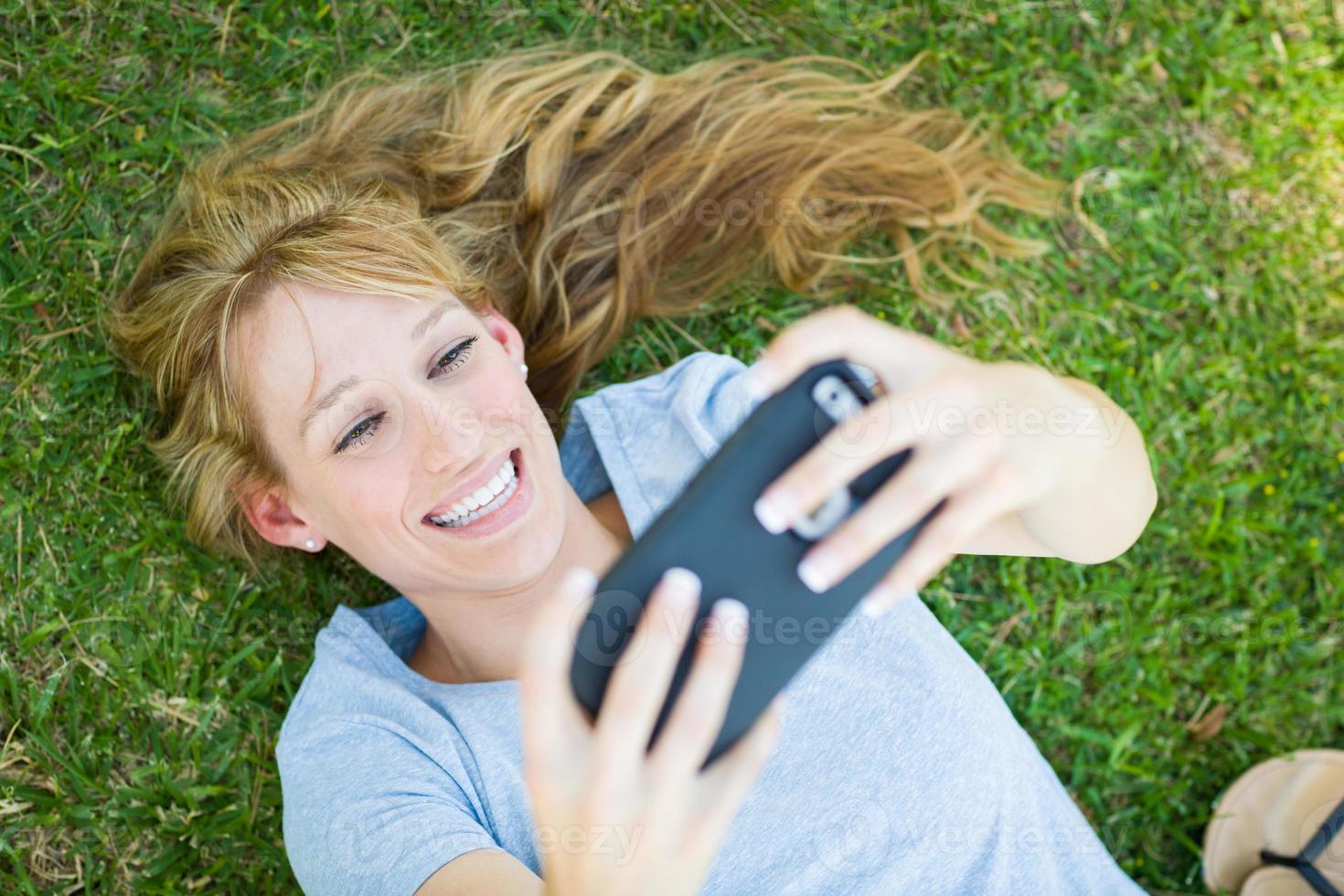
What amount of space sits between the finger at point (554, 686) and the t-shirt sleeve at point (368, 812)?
634mm

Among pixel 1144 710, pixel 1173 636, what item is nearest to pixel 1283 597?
pixel 1173 636

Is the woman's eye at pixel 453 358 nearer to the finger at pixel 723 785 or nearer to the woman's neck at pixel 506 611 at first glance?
the woman's neck at pixel 506 611

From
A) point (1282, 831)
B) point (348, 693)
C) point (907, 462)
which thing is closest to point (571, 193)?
point (348, 693)

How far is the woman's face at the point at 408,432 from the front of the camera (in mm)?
1756

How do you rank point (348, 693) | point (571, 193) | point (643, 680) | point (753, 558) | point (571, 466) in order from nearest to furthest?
point (643, 680) → point (753, 558) → point (348, 693) → point (571, 466) → point (571, 193)

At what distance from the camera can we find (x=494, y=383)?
181 cm

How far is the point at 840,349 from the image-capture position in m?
1.27

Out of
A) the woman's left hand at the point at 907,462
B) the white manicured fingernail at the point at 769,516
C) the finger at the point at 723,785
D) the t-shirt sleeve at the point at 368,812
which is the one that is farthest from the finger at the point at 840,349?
the t-shirt sleeve at the point at 368,812

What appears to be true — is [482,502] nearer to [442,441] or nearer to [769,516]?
[442,441]

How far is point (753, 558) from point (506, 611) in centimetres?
96

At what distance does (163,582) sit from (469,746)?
0.95 m

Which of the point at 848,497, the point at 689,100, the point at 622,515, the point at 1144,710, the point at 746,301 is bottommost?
the point at 1144,710

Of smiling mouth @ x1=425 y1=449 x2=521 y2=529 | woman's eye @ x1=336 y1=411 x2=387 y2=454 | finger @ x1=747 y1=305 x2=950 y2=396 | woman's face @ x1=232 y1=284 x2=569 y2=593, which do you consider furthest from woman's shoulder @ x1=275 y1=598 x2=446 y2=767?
finger @ x1=747 y1=305 x2=950 y2=396

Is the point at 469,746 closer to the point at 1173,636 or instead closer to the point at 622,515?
the point at 622,515
